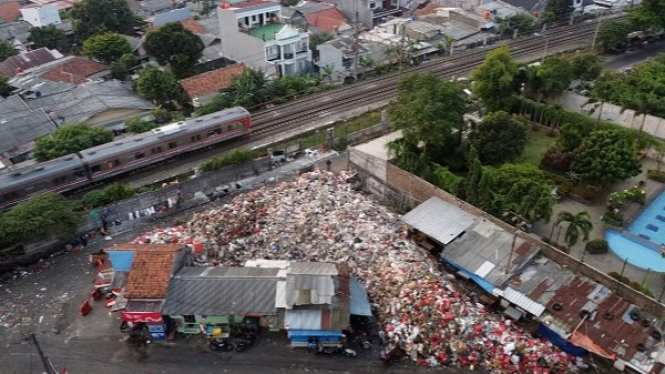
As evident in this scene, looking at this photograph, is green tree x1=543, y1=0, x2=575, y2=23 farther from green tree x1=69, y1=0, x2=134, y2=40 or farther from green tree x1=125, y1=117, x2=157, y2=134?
green tree x1=69, y1=0, x2=134, y2=40

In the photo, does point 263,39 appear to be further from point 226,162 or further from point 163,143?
point 226,162

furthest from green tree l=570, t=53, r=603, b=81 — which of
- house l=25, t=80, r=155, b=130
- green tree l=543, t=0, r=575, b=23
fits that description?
house l=25, t=80, r=155, b=130

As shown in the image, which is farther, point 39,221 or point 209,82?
point 209,82

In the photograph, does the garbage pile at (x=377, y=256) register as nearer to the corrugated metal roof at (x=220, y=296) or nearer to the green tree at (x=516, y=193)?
the corrugated metal roof at (x=220, y=296)

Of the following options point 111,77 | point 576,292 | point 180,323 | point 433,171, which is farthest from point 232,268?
point 111,77

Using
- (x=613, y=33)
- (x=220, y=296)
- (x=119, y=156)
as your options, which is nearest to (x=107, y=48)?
(x=119, y=156)

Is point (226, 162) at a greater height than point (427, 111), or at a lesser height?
lesser

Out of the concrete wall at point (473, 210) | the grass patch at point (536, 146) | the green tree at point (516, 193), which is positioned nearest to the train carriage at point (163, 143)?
the concrete wall at point (473, 210)
